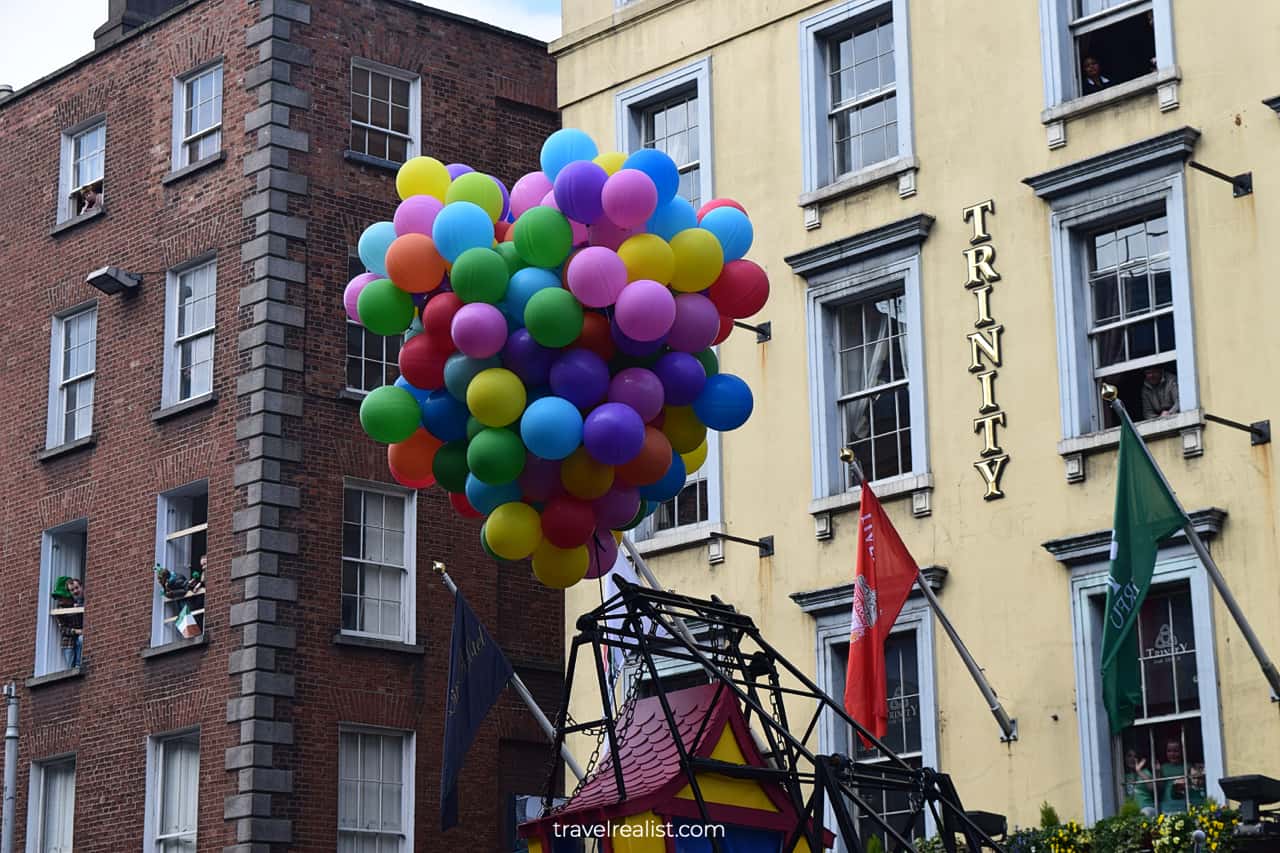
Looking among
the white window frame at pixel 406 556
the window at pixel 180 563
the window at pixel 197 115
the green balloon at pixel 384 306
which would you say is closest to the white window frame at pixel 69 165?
the window at pixel 197 115

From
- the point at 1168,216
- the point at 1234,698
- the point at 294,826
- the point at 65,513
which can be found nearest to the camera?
the point at 1234,698

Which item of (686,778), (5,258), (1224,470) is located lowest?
(686,778)

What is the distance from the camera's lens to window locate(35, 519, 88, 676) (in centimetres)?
3284

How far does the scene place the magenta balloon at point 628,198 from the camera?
653 inches

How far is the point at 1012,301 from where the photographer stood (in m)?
23.2

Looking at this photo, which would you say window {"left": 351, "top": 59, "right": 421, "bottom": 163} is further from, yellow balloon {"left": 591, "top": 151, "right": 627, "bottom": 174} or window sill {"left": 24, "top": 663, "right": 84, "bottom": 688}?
yellow balloon {"left": 591, "top": 151, "right": 627, "bottom": 174}

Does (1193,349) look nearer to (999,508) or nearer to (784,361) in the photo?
(999,508)

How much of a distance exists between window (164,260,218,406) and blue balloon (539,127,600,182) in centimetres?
1463

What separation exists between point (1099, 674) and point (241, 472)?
42.2ft

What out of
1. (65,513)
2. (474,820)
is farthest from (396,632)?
(65,513)

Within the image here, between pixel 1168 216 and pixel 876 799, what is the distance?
693cm

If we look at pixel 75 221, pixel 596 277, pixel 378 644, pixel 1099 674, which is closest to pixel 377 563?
pixel 378 644

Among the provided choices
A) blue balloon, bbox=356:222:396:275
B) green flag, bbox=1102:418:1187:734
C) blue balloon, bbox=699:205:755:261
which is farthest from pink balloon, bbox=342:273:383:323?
green flag, bbox=1102:418:1187:734

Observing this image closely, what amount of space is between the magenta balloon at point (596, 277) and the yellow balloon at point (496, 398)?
800 mm
